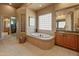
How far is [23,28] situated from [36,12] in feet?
2.27

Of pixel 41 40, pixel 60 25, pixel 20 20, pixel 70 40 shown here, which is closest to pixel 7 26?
pixel 20 20

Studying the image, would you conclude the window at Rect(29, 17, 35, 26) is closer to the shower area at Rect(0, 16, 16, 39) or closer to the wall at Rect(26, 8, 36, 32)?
the wall at Rect(26, 8, 36, 32)

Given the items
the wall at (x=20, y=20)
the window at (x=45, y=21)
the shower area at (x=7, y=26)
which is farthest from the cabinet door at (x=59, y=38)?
the shower area at (x=7, y=26)

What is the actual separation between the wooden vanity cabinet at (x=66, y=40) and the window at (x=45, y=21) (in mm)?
503

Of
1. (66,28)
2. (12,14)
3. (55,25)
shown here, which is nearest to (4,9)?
(12,14)

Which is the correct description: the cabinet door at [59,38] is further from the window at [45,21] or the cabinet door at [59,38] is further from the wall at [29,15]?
the wall at [29,15]

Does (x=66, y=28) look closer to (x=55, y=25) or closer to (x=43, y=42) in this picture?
(x=55, y=25)

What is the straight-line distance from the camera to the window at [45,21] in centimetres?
352

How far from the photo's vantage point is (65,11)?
12.9ft

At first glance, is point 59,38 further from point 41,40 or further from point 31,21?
point 31,21

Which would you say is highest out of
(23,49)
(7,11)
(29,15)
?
(7,11)

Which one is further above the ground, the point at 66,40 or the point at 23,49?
the point at 66,40

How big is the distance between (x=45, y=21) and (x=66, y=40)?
40.4 inches

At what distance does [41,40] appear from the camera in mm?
3639
